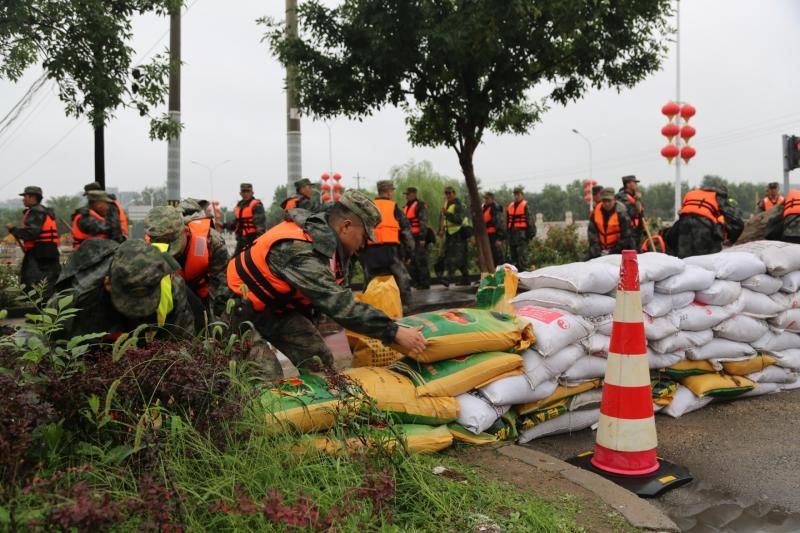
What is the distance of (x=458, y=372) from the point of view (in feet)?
12.5

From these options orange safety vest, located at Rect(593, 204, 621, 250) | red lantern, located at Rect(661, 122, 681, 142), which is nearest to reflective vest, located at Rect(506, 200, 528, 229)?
orange safety vest, located at Rect(593, 204, 621, 250)

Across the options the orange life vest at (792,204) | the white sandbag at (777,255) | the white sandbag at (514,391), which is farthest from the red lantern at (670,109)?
the white sandbag at (514,391)

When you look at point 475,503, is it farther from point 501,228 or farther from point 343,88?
point 501,228

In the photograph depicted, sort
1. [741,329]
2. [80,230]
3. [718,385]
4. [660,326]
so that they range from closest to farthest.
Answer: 1. [660,326]
2. [718,385]
3. [741,329]
4. [80,230]

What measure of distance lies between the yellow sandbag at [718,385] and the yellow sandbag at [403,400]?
6.71 feet

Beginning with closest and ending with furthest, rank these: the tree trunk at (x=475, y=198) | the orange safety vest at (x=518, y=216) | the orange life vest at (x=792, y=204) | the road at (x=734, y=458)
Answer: the road at (x=734, y=458)
the orange life vest at (x=792, y=204)
the tree trunk at (x=475, y=198)
the orange safety vest at (x=518, y=216)

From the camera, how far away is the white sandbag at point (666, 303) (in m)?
4.66

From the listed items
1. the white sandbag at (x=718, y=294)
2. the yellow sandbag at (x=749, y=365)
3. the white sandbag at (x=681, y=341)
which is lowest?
the yellow sandbag at (x=749, y=365)

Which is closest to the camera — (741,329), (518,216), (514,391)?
(514,391)

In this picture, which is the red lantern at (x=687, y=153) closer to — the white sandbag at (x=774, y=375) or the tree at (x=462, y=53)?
the tree at (x=462, y=53)

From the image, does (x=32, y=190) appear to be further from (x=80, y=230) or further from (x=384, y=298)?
(x=384, y=298)

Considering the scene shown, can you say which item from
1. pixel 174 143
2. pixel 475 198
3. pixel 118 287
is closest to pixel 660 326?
pixel 118 287

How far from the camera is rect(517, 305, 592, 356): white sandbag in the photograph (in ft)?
13.6

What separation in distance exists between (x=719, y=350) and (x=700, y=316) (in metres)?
0.32
